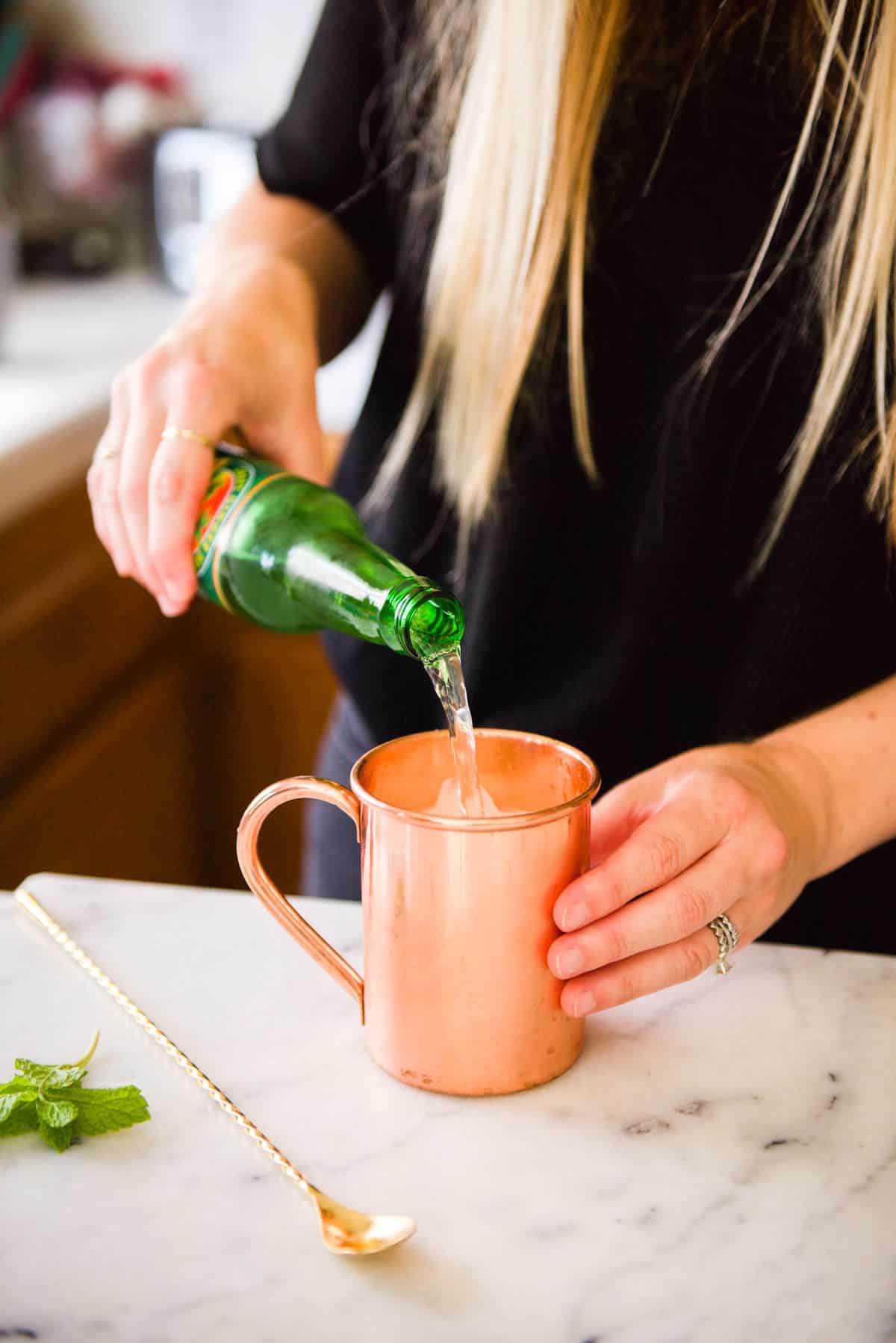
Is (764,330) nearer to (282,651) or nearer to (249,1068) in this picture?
(249,1068)

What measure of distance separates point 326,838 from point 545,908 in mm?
545

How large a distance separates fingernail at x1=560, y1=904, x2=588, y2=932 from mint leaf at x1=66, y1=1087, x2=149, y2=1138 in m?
0.19

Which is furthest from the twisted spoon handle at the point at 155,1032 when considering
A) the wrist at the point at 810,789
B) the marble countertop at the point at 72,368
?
the marble countertop at the point at 72,368

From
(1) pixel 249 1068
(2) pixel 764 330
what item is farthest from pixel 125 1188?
(2) pixel 764 330

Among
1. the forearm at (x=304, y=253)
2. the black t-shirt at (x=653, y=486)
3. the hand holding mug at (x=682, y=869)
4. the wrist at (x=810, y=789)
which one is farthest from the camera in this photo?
the forearm at (x=304, y=253)

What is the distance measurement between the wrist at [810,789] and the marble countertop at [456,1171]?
6 centimetres

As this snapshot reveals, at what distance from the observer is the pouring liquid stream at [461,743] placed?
24.0 inches

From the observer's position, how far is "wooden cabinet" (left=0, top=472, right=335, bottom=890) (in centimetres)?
147

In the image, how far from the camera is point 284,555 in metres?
0.77

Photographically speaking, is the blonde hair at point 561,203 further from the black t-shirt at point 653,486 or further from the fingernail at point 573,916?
the fingernail at point 573,916

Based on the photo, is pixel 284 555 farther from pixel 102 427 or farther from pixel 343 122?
pixel 102 427

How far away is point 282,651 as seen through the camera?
1.80 metres

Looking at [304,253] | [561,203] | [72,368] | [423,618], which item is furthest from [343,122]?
[72,368]

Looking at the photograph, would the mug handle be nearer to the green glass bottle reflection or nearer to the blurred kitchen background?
the green glass bottle reflection
